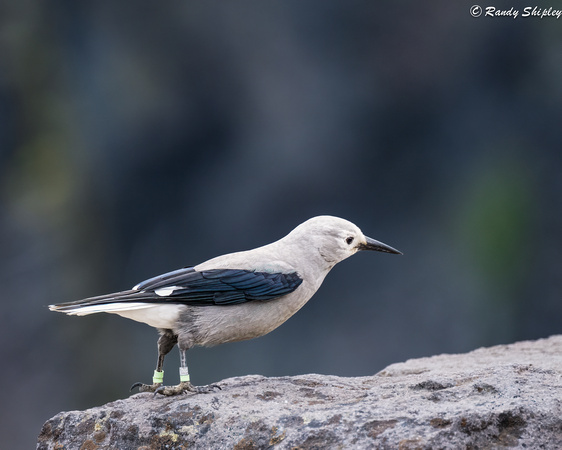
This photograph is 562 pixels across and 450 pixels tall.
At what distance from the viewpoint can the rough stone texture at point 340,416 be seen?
2547 millimetres

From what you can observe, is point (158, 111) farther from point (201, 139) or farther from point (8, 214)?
point (8, 214)

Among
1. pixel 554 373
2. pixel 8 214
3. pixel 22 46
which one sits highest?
pixel 22 46

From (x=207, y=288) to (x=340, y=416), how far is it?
940 millimetres

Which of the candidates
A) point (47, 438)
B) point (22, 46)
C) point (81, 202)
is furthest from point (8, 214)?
point (47, 438)

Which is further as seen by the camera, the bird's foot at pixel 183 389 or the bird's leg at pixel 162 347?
the bird's leg at pixel 162 347

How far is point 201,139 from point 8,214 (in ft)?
5.93

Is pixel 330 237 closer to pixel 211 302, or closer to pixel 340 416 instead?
pixel 211 302

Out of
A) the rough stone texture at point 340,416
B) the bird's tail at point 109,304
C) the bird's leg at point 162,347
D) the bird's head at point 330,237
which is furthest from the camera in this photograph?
the bird's head at point 330,237

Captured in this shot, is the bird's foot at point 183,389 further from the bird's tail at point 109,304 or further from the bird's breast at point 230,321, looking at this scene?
the bird's tail at point 109,304

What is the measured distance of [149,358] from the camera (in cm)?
589

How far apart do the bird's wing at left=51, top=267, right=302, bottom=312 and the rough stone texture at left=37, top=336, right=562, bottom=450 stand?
17.6 inches

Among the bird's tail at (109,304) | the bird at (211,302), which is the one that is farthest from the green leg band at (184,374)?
the bird's tail at (109,304)

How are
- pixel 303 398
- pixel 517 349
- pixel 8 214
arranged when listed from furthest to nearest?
pixel 8 214 < pixel 517 349 < pixel 303 398

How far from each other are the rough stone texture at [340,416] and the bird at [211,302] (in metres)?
0.24
